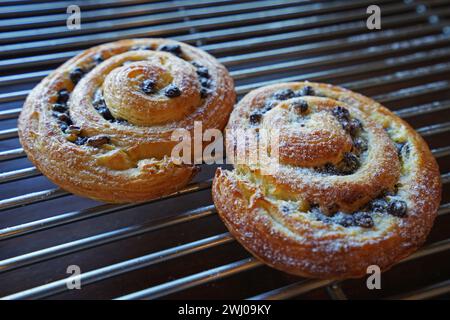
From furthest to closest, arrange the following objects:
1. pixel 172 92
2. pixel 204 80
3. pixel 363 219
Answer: pixel 204 80
pixel 172 92
pixel 363 219

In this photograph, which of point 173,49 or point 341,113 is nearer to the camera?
point 341,113

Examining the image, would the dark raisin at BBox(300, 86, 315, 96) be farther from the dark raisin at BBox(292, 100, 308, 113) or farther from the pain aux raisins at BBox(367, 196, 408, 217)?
the pain aux raisins at BBox(367, 196, 408, 217)

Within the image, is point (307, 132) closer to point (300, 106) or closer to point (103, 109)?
point (300, 106)

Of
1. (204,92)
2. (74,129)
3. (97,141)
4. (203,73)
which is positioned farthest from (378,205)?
(74,129)

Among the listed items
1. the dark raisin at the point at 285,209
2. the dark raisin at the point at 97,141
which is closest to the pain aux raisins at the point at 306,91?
the dark raisin at the point at 285,209

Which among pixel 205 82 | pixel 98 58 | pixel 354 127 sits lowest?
pixel 354 127

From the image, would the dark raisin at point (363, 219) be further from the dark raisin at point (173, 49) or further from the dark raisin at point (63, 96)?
the dark raisin at point (63, 96)
